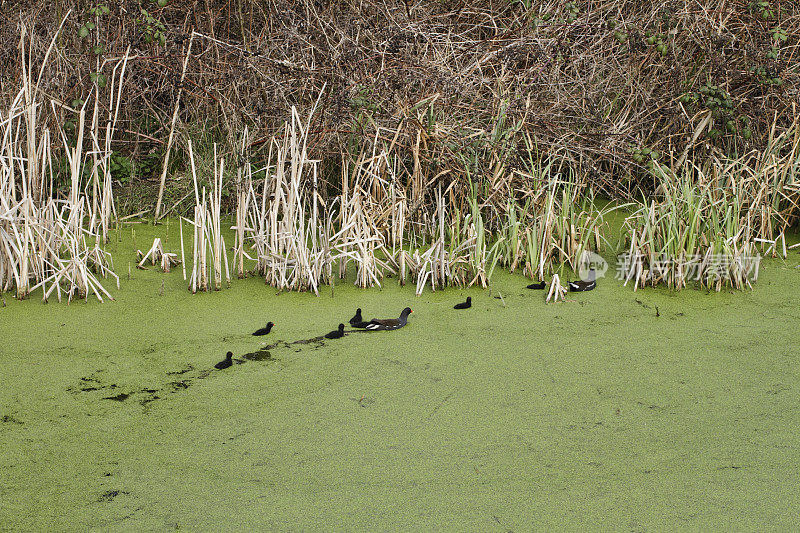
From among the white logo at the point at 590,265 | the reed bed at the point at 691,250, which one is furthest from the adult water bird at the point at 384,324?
the reed bed at the point at 691,250

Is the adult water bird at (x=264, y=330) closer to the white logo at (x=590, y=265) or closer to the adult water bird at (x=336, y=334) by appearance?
the adult water bird at (x=336, y=334)

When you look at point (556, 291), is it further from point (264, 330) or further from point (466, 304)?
point (264, 330)

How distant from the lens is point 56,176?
4559 mm

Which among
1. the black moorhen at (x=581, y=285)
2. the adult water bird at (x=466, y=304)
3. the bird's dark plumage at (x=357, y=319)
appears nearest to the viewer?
the bird's dark plumage at (x=357, y=319)

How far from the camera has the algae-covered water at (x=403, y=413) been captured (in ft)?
6.75

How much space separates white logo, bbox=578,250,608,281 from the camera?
390cm

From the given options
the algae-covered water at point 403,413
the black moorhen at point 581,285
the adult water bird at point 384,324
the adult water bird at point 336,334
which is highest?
the black moorhen at point 581,285

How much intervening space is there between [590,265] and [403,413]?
5.87 ft

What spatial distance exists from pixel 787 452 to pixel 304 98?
320 centimetres

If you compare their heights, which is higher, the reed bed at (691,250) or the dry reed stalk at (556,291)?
the reed bed at (691,250)

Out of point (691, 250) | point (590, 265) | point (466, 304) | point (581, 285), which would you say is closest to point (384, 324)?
point (466, 304)

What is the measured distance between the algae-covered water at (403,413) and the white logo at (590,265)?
0.87ft

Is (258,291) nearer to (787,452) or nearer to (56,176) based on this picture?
(56,176)

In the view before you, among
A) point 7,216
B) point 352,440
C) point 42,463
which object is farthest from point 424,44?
point 42,463
